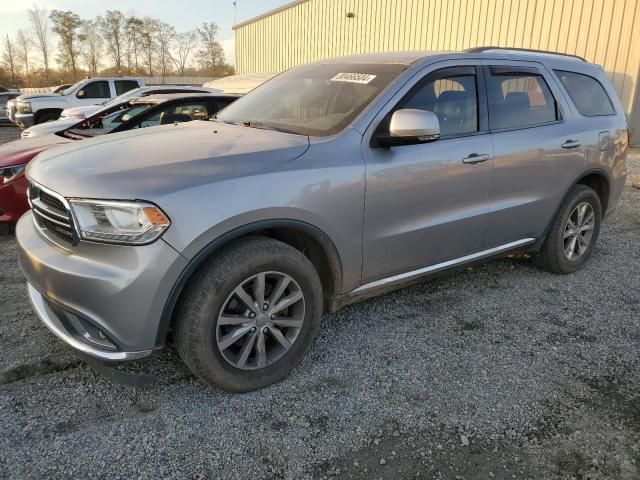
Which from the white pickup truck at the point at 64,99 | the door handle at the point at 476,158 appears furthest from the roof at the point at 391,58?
the white pickup truck at the point at 64,99

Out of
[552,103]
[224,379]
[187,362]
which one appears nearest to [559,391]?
[224,379]

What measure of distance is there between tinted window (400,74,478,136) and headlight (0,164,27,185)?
377 centimetres

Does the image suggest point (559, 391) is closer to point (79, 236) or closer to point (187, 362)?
point (187, 362)

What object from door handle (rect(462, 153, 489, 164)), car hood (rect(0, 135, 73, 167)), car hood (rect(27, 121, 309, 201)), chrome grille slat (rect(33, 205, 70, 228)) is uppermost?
car hood (rect(27, 121, 309, 201))

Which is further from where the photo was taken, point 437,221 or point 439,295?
point 439,295

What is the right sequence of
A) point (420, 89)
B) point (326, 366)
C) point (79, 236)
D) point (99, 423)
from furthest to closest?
point (420, 89)
point (326, 366)
point (99, 423)
point (79, 236)

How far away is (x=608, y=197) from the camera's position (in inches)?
184

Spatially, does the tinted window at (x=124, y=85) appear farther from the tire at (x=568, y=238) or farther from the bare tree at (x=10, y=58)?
the bare tree at (x=10, y=58)

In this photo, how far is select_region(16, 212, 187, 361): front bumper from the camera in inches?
87.4

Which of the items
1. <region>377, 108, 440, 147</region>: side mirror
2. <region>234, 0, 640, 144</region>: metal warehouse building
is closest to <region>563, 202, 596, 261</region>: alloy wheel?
<region>377, 108, 440, 147</region>: side mirror

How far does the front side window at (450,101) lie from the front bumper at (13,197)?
3769mm

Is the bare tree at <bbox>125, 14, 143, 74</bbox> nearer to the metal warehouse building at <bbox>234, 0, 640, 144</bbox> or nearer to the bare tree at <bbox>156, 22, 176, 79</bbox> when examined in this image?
the bare tree at <bbox>156, 22, 176, 79</bbox>

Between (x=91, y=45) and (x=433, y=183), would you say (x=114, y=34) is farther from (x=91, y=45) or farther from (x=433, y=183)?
(x=433, y=183)

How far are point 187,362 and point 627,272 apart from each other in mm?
4006
